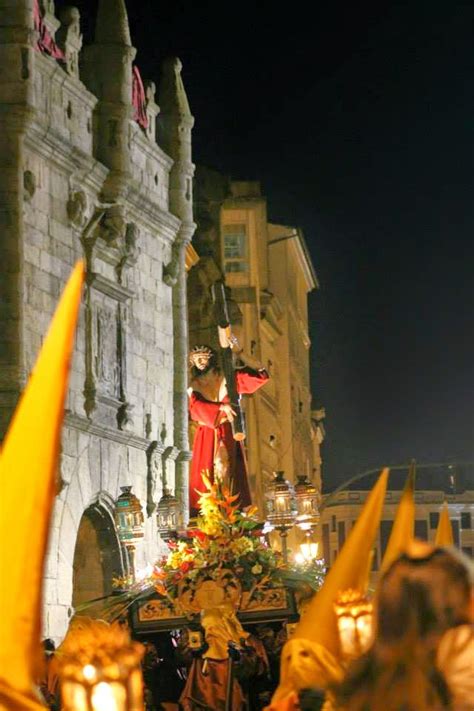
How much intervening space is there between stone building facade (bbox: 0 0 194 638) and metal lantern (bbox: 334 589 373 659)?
16132 mm

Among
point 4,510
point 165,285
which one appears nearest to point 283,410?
point 165,285

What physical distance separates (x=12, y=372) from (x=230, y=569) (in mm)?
9019

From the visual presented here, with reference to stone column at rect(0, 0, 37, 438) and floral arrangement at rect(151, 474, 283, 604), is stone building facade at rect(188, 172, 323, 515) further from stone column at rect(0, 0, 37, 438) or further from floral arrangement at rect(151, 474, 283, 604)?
floral arrangement at rect(151, 474, 283, 604)

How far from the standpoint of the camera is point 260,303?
167ft

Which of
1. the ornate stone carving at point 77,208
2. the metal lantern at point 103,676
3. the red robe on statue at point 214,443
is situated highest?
the ornate stone carving at point 77,208

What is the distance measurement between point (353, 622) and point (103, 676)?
2.94m

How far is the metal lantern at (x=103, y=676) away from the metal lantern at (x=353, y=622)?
264 centimetres

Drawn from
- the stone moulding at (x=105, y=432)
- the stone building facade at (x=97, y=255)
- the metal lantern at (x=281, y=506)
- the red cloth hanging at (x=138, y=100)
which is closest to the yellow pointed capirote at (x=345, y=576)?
the metal lantern at (x=281, y=506)

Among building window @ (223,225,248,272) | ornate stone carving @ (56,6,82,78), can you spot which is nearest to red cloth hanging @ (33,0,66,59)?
ornate stone carving @ (56,6,82,78)

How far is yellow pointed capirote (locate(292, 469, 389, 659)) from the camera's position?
8609mm

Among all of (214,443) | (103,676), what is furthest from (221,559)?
(103,676)

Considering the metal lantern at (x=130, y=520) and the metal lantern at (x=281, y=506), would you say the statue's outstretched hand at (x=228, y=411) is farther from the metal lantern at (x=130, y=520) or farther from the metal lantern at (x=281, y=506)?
the metal lantern at (x=130, y=520)

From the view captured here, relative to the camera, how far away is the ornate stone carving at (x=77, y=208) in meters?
27.2

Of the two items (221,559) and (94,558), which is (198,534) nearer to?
(221,559)
